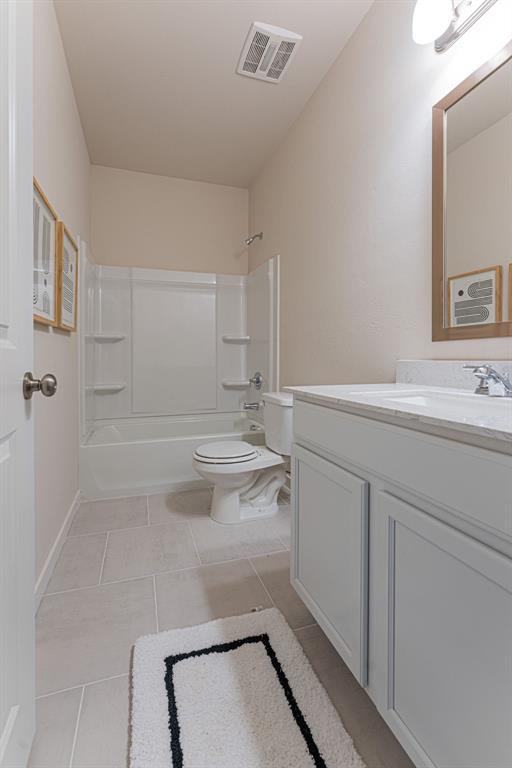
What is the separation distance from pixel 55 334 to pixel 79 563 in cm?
110

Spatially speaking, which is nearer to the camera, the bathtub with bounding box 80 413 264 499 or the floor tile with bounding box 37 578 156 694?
the floor tile with bounding box 37 578 156 694

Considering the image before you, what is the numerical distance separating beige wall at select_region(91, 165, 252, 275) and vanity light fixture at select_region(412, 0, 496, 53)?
2335 mm

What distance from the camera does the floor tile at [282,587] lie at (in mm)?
1370

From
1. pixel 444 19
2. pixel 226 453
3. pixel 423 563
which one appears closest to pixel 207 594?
pixel 226 453

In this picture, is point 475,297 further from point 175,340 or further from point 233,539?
point 175,340

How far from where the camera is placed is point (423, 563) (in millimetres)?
721

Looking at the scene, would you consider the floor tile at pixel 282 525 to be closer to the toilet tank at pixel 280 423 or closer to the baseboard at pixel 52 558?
the toilet tank at pixel 280 423

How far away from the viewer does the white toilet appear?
6.88 ft

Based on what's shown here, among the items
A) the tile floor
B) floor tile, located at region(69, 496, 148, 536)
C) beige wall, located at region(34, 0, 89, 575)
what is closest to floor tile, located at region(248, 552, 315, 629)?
the tile floor

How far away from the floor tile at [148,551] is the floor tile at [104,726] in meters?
0.57

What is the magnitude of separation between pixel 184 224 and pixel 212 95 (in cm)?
122

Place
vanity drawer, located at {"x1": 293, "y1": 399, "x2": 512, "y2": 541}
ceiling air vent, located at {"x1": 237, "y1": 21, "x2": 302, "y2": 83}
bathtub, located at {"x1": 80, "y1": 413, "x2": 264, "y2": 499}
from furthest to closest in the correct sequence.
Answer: bathtub, located at {"x1": 80, "y1": 413, "x2": 264, "y2": 499}
ceiling air vent, located at {"x1": 237, "y1": 21, "x2": 302, "y2": 83}
vanity drawer, located at {"x1": 293, "y1": 399, "x2": 512, "y2": 541}

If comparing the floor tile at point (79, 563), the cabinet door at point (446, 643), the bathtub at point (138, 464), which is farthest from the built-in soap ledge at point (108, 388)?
the cabinet door at point (446, 643)

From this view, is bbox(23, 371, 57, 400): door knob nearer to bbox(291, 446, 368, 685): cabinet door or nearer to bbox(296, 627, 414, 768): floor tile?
bbox(291, 446, 368, 685): cabinet door
